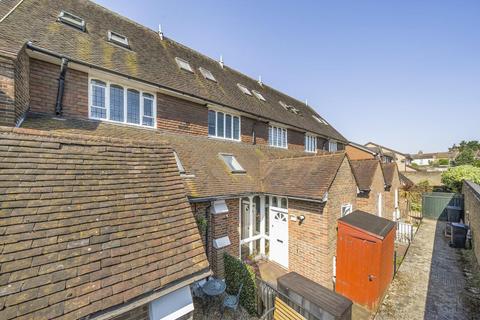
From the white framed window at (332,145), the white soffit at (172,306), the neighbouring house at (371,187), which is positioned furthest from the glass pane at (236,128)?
the white framed window at (332,145)

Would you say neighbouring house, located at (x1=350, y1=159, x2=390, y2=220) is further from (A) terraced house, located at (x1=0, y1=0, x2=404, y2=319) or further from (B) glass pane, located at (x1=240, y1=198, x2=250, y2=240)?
(B) glass pane, located at (x1=240, y1=198, x2=250, y2=240)

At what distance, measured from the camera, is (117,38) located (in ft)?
32.3

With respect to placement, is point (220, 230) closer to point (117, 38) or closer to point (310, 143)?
point (117, 38)

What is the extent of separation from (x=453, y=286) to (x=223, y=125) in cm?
1184

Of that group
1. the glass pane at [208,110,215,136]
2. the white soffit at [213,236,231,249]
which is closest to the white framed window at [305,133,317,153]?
the glass pane at [208,110,215,136]

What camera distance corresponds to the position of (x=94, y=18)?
9.96 metres

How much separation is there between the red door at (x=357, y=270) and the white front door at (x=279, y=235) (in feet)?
7.28

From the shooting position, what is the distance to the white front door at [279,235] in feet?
31.0

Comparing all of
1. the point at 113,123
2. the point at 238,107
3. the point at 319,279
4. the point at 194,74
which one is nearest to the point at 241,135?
the point at 238,107

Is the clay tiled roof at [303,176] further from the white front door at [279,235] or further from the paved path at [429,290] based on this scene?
the paved path at [429,290]

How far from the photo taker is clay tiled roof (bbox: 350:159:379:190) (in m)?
12.7

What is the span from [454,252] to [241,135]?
42.8ft

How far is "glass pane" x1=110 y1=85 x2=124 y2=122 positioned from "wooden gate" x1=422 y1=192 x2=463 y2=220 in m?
24.9

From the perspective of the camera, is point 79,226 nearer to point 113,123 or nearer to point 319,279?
point 113,123
